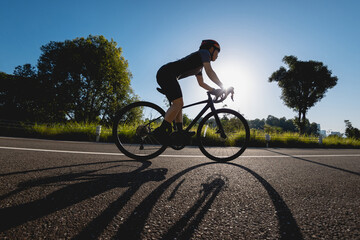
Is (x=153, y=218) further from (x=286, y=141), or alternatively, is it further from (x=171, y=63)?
(x=286, y=141)

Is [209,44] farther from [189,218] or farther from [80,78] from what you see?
[80,78]

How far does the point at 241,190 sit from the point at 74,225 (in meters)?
1.42

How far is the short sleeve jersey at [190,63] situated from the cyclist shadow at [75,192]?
73.2 inches

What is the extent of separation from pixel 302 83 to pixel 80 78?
3708 cm

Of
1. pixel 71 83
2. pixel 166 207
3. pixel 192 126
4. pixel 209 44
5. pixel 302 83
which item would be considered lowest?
pixel 166 207

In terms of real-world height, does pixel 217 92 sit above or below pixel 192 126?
above

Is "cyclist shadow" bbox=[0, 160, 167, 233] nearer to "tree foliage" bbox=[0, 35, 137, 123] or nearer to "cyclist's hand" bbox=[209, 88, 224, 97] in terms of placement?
"cyclist's hand" bbox=[209, 88, 224, 97]

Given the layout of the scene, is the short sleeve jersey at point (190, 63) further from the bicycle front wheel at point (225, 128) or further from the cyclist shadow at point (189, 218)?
the cyclist shadow at point (189, 218)

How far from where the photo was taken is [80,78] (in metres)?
22.6

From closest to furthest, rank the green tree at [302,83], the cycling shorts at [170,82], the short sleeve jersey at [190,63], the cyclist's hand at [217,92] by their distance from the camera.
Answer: the short sleeve jersey at [190,63], the cycling shorts at [170,82], the cyclist's hand at [217,92], the green tree at [302,83]

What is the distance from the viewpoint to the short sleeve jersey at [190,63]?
9.50 feet

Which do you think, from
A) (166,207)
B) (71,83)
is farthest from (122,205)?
(71,83)

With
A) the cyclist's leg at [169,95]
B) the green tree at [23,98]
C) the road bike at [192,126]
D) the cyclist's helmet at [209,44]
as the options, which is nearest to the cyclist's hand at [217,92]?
the road bike at [192,126]

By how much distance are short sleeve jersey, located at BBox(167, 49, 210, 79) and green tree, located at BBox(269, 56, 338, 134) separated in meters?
33.5
